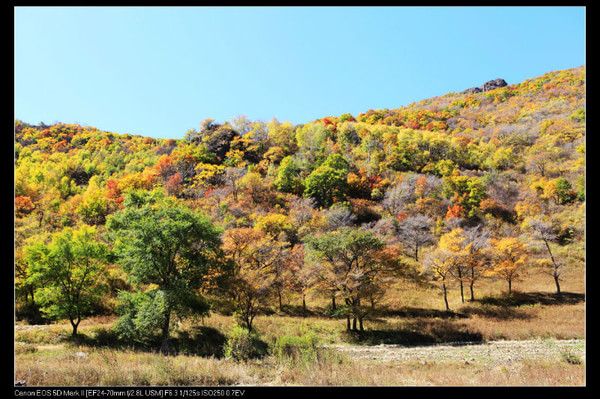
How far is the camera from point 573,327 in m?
30.3

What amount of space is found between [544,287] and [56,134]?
141 m

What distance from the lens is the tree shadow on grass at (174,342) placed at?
24.5 metres

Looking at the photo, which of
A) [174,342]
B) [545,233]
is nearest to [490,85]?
[545,233]

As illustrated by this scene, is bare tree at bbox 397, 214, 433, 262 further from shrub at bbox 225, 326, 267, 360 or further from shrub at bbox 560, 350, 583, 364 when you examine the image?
shrub at bbox 225, 326, 267, 360

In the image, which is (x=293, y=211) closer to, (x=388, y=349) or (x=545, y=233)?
(x=388, y=349)

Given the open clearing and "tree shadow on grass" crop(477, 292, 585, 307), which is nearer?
the open clearing

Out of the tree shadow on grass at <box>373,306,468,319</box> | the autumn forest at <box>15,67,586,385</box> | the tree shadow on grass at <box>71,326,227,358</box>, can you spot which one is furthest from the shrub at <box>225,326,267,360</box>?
the tree shadow on grass at <box>373,306,468,319</box>

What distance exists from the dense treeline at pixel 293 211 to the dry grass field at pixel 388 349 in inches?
81.2

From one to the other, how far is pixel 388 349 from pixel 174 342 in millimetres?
16887

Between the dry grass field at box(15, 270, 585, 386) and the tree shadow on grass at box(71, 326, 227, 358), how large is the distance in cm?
14

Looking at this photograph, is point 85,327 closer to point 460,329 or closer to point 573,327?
point 460,329

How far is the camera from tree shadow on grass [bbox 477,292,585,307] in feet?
127

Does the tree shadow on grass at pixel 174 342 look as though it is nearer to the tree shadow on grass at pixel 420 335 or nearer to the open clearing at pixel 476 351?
the open clearing at pixel 476 351
